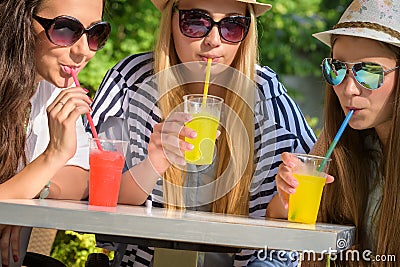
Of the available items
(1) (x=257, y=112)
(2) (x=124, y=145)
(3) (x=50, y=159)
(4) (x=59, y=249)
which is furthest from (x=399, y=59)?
(4) (x=59, y=249)

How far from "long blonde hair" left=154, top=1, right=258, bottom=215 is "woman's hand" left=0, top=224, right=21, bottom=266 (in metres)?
0.57

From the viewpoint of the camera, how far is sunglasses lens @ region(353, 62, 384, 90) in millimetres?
2650

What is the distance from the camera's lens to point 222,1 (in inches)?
121

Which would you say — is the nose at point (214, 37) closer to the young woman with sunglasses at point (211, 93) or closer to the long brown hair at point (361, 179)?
the young woman with sunglasses at point (211, 93)

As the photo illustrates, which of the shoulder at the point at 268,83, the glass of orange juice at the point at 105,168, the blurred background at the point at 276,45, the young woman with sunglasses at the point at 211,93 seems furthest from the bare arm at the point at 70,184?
the blurred background at the point at 276,45

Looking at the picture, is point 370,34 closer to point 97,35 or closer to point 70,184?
point 97,35

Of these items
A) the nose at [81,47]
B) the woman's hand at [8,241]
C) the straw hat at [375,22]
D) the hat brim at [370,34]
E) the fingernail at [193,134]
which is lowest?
the woman's hand at [8,241]

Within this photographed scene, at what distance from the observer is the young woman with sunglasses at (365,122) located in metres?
2.68

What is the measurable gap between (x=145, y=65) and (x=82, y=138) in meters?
0.43

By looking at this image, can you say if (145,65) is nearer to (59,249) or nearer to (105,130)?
(105,130)

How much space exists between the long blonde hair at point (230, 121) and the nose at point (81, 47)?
438mm

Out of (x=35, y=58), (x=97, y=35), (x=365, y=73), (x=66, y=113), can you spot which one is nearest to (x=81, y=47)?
(x=97, y=35)

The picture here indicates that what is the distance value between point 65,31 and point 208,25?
1.76 ft

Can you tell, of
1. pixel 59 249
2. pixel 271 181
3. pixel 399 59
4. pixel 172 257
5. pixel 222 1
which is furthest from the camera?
pixel 59 249
